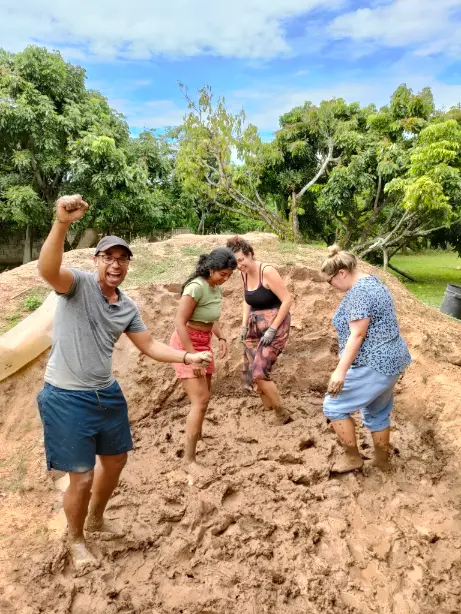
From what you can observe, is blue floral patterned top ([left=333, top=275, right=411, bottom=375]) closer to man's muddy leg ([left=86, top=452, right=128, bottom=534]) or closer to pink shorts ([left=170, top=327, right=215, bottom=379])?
pink shorts ([left=170, top=327, right=215, bottom=379])

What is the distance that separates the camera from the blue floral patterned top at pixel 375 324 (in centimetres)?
Result: 263

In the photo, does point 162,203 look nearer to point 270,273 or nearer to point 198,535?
point 270,273

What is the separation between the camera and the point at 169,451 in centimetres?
347

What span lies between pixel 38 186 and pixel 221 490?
11.7 meters

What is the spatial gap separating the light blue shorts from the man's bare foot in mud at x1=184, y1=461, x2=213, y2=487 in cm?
90

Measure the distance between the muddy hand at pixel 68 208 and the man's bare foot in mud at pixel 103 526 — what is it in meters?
1.64

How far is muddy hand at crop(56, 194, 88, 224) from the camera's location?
1.81 meters

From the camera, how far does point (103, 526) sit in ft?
8.56

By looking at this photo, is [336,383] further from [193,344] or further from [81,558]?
[81,558]

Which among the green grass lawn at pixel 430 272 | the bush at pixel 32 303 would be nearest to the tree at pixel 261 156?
the green grass lawn at pixel 430 272

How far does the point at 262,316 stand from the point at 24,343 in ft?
6.28

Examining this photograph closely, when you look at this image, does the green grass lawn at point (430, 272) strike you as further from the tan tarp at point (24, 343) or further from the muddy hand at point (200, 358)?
the muddy hand at point (200, 358)

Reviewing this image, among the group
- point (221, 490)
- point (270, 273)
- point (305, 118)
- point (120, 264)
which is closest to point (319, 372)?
point (270, 273)

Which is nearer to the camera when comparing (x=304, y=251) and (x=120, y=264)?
(x=120, y=264)
